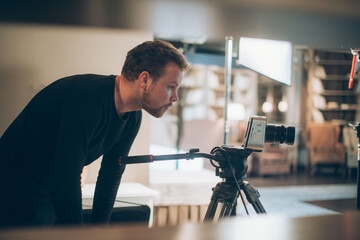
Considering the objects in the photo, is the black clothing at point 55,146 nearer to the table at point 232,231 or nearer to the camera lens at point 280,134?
the camera lens at point 280,134

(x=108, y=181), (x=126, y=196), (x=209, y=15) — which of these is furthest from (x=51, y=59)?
(x=209, y=15)

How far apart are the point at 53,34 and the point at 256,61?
46.4 inches

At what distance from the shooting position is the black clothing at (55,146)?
981mm

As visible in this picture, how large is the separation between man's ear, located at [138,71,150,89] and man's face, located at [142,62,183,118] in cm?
1

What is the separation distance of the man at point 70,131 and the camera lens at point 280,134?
0.45m

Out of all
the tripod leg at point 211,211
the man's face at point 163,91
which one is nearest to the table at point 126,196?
the tripod leg at point 211,211

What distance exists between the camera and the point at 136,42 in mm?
2184

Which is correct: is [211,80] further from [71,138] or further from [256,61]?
[71,138]

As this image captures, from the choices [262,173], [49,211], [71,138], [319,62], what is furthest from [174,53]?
[319,62]

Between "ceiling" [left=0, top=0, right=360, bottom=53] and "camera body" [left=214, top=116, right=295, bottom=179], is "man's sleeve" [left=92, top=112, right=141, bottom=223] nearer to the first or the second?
"camera body" [left=214, top=116, right=295, bottom=179]

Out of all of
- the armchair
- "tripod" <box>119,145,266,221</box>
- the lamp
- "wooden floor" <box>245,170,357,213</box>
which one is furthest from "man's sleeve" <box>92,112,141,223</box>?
the armchair

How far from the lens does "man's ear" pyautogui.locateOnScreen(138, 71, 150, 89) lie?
→ 119 centimetres

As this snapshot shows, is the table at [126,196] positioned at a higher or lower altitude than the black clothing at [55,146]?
lower

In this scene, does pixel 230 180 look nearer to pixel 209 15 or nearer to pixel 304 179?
pixel 209 15
